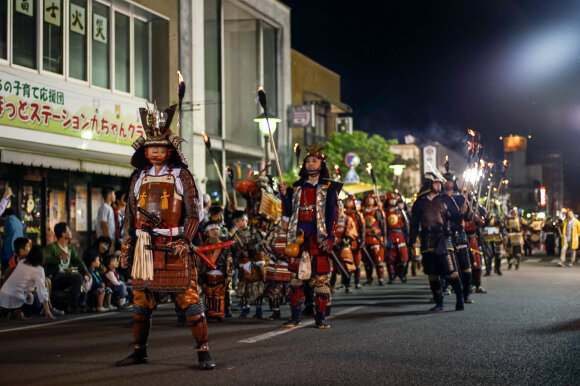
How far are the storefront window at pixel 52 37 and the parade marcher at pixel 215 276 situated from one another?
31.6ft

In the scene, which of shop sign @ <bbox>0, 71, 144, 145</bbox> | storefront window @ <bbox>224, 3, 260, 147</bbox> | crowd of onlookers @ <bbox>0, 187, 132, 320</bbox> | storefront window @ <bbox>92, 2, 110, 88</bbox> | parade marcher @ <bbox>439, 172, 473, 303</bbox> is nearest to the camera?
crowd of onlookers @ <bbox>0, 187, 132, 320</bbox>

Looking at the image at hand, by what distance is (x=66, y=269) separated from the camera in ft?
42.5

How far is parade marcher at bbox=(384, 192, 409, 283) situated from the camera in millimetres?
19094

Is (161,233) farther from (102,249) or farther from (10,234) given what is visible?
(10,234)

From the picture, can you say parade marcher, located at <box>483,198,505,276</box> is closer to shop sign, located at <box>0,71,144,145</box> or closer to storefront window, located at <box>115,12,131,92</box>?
shop sign, located at <box>0,71,144,145</box>

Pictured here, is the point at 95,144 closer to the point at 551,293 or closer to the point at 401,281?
the point at 401,281

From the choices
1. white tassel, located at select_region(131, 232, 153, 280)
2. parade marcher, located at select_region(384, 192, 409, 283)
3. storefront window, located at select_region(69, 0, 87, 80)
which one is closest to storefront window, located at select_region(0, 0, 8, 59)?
storefront window, located at select_region(69, 0, 87, 80)

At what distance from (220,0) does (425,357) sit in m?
23.3

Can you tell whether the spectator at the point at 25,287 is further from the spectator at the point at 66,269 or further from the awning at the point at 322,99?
the awning at the point at 322,99

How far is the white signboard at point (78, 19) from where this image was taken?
19.7m

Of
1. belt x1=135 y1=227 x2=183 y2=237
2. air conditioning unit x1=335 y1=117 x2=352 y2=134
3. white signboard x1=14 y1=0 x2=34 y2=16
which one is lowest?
belt x1=135 y1=227 x2=183 y2=237

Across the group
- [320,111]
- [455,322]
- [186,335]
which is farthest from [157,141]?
[320,111]

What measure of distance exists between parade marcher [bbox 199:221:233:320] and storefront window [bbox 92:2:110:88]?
11056 millimetres

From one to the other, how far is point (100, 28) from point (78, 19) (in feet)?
3.72
